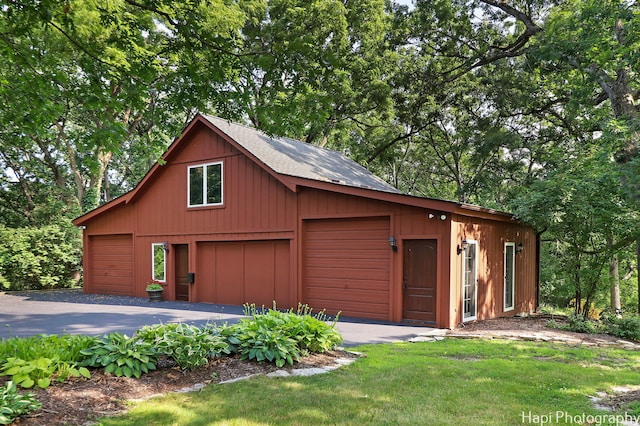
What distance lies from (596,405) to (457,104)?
686 inches

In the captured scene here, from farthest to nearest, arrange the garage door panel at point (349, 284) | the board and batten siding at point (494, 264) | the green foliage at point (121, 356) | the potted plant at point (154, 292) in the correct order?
the potted plant at point (154, 292)
the garage door panel at point (349, 284)
the board and batten siding at point (494, 264)
the green foliage at point (121, 356)

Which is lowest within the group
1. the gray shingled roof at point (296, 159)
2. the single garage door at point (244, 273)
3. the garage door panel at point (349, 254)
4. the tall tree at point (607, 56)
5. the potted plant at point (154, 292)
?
the potted plant at point (154, 292)

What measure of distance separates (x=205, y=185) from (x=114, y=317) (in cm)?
508

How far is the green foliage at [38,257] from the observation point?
1774 centimetres

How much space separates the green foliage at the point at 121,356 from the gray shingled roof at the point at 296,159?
7602mm

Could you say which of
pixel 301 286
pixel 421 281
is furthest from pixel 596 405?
pixel 301 286

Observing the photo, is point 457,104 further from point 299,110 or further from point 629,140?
point 299,110

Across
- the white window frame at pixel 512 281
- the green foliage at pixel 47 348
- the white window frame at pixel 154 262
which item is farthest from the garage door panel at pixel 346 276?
the green foliage at pixel 47 348

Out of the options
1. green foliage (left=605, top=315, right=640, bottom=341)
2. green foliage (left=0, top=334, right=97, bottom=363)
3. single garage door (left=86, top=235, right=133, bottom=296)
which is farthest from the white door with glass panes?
single garage door (left=86, top=235, right=133, bottom=296)

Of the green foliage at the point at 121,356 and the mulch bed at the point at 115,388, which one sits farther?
the green foliage at the point at 121,356

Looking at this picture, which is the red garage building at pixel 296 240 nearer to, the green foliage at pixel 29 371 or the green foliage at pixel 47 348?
the green foliage at pixel 47 348

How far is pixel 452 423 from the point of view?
3.79m

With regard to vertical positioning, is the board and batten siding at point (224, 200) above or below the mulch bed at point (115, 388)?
above

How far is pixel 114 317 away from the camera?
426 inches
